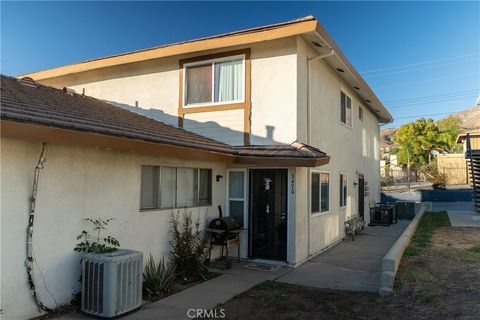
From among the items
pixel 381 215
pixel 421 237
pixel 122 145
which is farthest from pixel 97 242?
pixel 381 215

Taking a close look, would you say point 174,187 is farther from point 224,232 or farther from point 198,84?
point 198,84

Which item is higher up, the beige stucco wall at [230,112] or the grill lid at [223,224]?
the beige stucco wall at [230,112]

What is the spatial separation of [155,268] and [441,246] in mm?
8075

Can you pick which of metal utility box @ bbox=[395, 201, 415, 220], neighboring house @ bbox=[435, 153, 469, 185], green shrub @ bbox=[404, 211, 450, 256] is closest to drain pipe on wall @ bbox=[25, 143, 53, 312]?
green shrub @ bbox=[404, 211, 450, 256]

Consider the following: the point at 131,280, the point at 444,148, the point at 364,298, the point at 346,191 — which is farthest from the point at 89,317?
the point at 444,148

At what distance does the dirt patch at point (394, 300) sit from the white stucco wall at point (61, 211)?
2.40 metres

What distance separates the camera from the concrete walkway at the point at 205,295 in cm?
605

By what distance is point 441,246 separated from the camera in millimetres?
11125

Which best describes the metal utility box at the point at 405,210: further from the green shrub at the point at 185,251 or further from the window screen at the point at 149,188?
the window screen at the point at 149,188

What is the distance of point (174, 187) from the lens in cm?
873

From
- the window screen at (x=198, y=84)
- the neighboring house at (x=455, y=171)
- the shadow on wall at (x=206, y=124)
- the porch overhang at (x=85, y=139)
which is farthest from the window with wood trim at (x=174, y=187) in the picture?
the neighboring house at (x=455, y=171)

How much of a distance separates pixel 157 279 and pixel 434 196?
22.8 m

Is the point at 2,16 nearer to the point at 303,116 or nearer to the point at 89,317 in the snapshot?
the point at 89,317

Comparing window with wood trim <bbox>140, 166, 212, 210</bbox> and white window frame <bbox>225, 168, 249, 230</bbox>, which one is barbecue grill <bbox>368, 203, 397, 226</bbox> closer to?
white window frame <bbox>225, 168, 249, 230</bbox>
